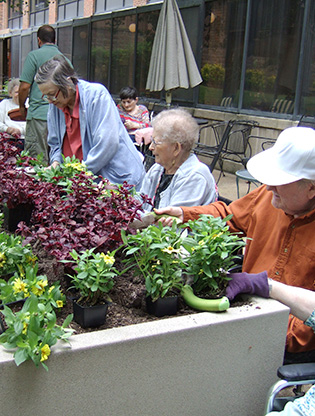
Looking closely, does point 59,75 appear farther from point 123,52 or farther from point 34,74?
point 123,52

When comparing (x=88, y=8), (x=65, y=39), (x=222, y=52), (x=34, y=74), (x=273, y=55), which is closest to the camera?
(x=34, y=74)

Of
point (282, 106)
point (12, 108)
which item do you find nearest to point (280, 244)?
point (12, 108)

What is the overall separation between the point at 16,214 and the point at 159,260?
1.22 metres

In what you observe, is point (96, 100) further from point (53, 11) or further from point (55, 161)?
point (53, 11)

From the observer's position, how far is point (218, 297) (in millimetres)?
1905

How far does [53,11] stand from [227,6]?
11.7 metres

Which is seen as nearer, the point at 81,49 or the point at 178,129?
the point at 178,129

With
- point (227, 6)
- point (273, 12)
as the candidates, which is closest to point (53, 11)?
point (227, 6)

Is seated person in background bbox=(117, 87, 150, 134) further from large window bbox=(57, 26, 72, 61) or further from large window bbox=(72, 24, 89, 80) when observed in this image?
large window bbox=(57, 26, 72, 61)

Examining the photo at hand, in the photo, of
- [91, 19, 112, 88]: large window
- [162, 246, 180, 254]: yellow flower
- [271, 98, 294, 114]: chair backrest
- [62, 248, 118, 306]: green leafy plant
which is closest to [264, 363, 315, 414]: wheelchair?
[162, 246, 180, 254]: yellow flower

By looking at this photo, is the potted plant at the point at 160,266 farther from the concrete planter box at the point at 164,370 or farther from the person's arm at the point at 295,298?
the person's arm at the point at 295,298

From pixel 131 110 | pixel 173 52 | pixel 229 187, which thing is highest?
pixel 173 52

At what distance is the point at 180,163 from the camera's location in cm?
321

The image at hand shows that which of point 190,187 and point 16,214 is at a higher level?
point 190,187
